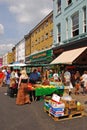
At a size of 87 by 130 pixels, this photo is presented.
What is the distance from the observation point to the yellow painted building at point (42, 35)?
3994 cm

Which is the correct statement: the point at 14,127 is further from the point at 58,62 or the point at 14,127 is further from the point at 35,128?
the point at 58,62

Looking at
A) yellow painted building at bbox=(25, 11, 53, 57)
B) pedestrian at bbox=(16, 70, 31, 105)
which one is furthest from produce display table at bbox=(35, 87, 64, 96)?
yellow painted building at bbox=(25, 11, 53, 57)

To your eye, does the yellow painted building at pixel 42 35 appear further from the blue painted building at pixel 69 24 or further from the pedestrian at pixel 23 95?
the pedestrian at pixel 23 95

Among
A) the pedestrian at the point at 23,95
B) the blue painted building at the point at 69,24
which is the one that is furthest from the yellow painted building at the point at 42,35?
the pedestrian at the point at 23,95

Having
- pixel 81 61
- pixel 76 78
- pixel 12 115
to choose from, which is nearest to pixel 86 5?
pixel 81 61

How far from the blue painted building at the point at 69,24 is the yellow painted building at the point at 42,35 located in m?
8.57

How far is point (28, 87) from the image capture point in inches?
582

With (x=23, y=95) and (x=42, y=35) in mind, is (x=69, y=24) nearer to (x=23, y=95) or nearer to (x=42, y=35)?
(x=23, y=95)

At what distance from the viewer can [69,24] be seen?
26.7 meters

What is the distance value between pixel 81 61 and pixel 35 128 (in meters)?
15.4

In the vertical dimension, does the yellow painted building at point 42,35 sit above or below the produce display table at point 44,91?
above

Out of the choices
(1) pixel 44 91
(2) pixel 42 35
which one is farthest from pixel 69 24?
(2) pixel 42 35

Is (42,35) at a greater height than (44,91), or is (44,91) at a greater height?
(42,35)

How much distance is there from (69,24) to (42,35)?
19.0 meters
